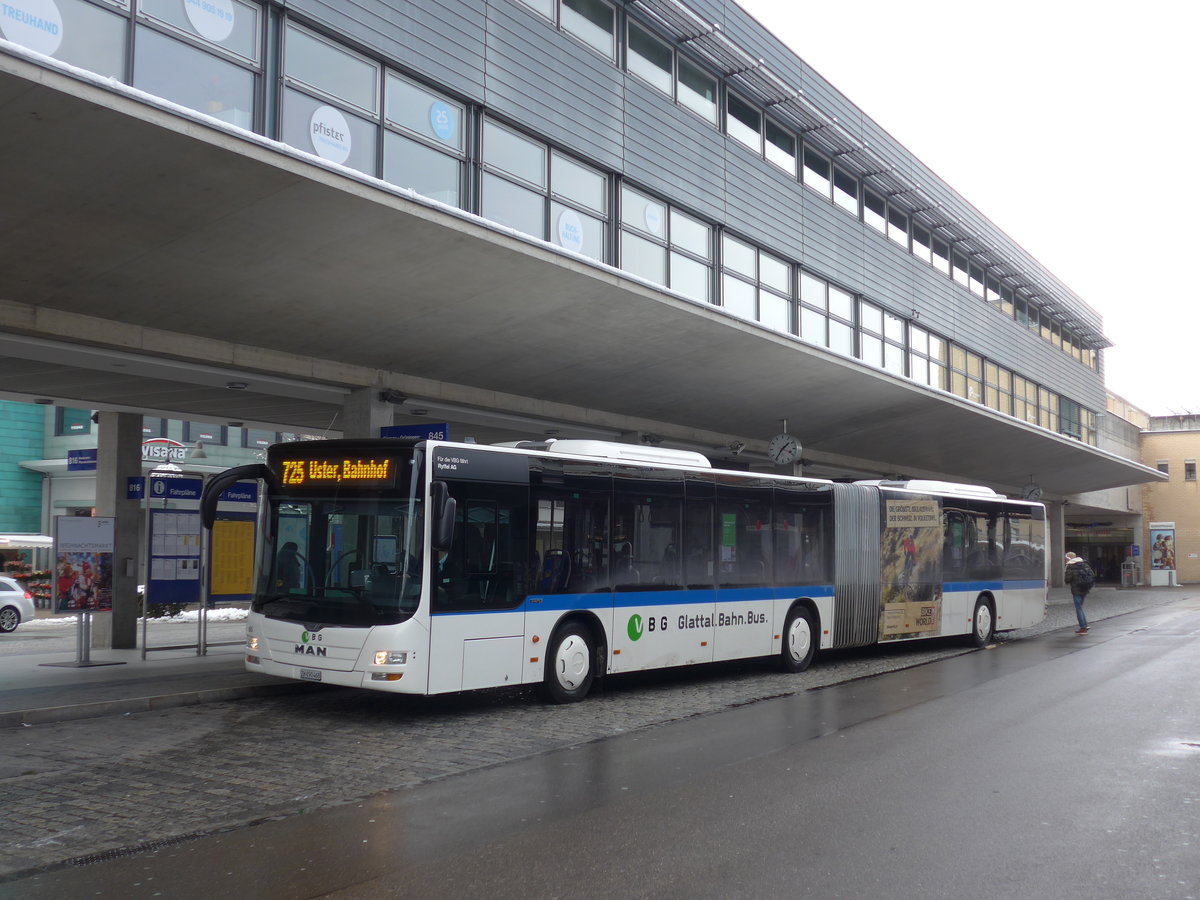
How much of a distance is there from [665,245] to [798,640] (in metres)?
7.57

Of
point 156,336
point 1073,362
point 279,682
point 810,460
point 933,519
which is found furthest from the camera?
point 1073,362

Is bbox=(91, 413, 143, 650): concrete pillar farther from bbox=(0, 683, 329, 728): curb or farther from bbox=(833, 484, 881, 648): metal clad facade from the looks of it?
bbox=(833, 484, 881, 648): metal clad facade

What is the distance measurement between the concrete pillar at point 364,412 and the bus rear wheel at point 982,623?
11465 millimetres

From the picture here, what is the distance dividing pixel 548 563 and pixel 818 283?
1506 cm

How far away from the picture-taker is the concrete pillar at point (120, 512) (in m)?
17.6

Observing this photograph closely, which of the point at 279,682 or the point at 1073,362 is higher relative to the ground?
the point at 1073,362

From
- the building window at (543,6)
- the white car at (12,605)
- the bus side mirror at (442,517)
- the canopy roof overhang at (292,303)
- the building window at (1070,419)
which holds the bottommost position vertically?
the white car at (12,605)

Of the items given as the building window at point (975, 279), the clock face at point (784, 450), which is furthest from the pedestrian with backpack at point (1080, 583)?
the building window at point (975, 279)

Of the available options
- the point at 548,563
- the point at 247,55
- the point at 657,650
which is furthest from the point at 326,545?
the point at 247,55

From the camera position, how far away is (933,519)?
1906cm

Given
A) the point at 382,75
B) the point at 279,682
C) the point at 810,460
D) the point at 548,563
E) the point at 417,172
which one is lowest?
the point at 279,682

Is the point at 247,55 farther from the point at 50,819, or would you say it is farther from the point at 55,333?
the point at 50,819

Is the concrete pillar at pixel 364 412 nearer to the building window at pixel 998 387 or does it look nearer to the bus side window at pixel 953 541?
the bus side window at pixel 953 541

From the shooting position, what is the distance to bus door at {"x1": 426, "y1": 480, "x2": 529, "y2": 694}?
10.8 meters
